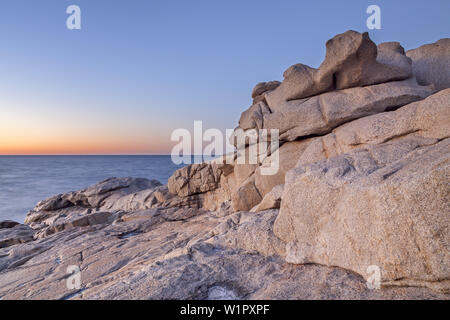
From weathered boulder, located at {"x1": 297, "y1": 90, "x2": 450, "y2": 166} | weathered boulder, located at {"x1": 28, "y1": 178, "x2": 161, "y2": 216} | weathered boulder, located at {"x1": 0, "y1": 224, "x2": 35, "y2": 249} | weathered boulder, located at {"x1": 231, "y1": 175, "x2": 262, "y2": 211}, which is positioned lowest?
weathered boulder, located at {"x1": 0, "y1": 224, "x2": 35, "y2": 249}

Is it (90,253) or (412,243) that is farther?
(90,253)

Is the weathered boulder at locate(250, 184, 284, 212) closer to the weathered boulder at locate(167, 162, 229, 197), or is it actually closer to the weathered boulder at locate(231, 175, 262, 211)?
the weathered boulder at locate(231, 175, 262, 211)

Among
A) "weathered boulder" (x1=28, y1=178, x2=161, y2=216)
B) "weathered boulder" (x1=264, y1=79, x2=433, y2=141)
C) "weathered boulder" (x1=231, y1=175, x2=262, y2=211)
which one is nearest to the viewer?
"weathered boulder" (x1=264, y1=79, x2=433, y2=141)

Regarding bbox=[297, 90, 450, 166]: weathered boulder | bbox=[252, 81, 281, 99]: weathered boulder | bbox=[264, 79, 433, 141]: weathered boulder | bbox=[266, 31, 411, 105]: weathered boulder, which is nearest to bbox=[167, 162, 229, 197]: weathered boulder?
bbox=[252, 81, 281, 99]: weathered boulder

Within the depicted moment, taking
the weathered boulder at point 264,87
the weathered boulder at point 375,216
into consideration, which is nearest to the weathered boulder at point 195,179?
the weathered boulder at point 264,87

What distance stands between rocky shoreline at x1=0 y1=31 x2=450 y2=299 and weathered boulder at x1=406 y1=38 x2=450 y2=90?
0.13 feet

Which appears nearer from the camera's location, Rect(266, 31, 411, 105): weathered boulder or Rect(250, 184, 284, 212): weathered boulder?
Rect(250, 184, 284, 212): weathered boulder

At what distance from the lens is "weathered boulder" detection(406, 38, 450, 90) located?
8.54m

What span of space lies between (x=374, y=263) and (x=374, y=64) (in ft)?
22.5

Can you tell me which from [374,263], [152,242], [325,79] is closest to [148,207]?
[152,242]
